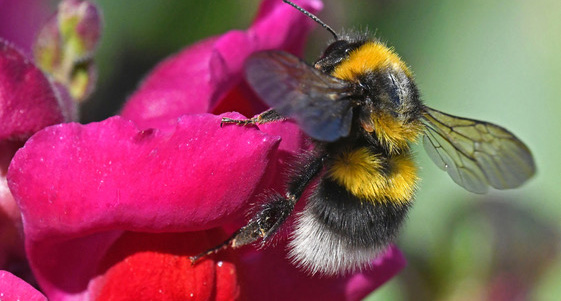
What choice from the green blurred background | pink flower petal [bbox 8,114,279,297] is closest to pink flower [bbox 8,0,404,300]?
pink flower petal [bbox 8,114,279,297]

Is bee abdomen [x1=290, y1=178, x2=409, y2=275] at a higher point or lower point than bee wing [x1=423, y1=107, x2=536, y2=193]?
lower

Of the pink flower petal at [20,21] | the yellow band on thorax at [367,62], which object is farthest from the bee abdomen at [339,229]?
the pink flower petal at [20,21]

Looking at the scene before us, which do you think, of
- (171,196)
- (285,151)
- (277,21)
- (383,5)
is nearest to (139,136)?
(171,196)

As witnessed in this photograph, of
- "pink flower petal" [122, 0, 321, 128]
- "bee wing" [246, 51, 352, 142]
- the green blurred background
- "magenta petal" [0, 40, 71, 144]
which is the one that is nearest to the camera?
"bee wing" [246, 51, 352, 142]

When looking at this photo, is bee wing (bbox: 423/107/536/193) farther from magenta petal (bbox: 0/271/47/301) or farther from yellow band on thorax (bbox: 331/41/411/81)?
magenta petal (bbox: 0/271/47/301)

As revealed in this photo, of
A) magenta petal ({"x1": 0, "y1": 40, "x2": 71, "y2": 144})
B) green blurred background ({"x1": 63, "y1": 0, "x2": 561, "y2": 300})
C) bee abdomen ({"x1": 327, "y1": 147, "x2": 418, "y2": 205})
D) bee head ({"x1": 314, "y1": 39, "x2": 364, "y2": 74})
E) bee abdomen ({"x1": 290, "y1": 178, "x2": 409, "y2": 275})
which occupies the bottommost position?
green blurred background ({"x1": 63, "y1": 0, "x2": 561, "y2": 300})

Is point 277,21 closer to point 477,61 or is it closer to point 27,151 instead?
point 27,151
